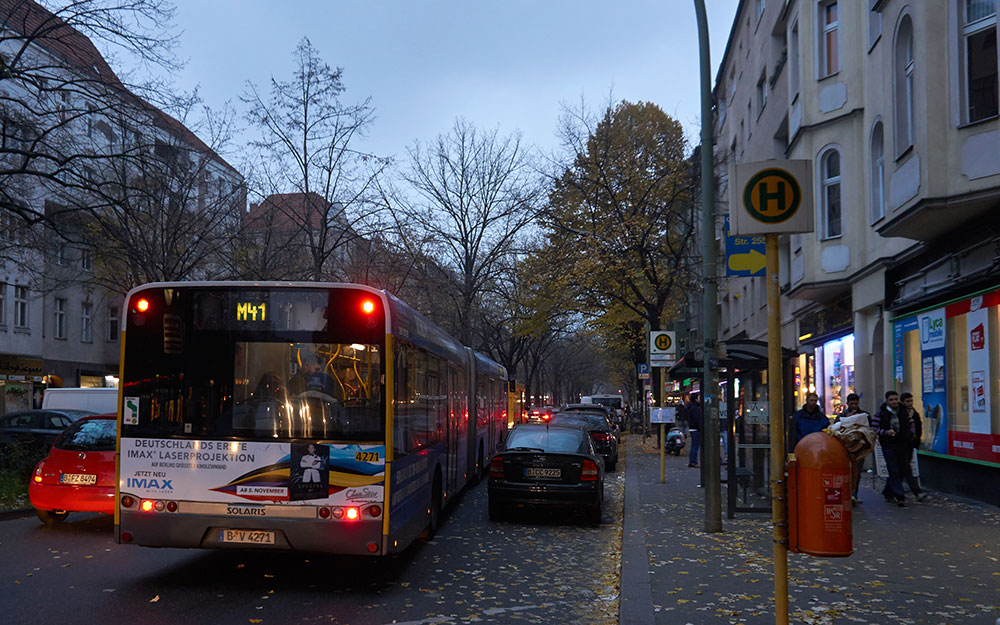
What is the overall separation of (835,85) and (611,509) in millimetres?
11877

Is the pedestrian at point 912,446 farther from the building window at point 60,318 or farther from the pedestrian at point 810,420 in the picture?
the building window at point 60,318

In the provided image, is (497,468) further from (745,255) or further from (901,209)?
(901,209)

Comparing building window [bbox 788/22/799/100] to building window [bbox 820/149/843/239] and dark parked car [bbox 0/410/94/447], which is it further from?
dark parked car [bbox 0/410/94/447]

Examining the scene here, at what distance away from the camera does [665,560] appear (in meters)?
9.12

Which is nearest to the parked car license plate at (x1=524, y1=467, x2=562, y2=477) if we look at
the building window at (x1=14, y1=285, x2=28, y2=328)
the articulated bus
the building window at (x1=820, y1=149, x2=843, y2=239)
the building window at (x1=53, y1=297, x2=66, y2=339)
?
the articulated bus

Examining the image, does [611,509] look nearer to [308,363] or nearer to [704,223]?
[704,223]

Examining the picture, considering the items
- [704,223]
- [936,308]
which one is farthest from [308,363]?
[936,308]

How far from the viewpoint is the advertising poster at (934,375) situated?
15594mm

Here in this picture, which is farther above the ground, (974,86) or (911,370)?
(974,86)

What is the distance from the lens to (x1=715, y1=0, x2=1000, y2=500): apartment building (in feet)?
43.6

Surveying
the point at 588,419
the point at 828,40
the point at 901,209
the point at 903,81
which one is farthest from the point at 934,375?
the point at 588,419

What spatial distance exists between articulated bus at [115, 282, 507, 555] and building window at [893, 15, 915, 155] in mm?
11140

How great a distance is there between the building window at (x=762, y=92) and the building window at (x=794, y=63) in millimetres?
4965

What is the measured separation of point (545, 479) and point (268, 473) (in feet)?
18.6
